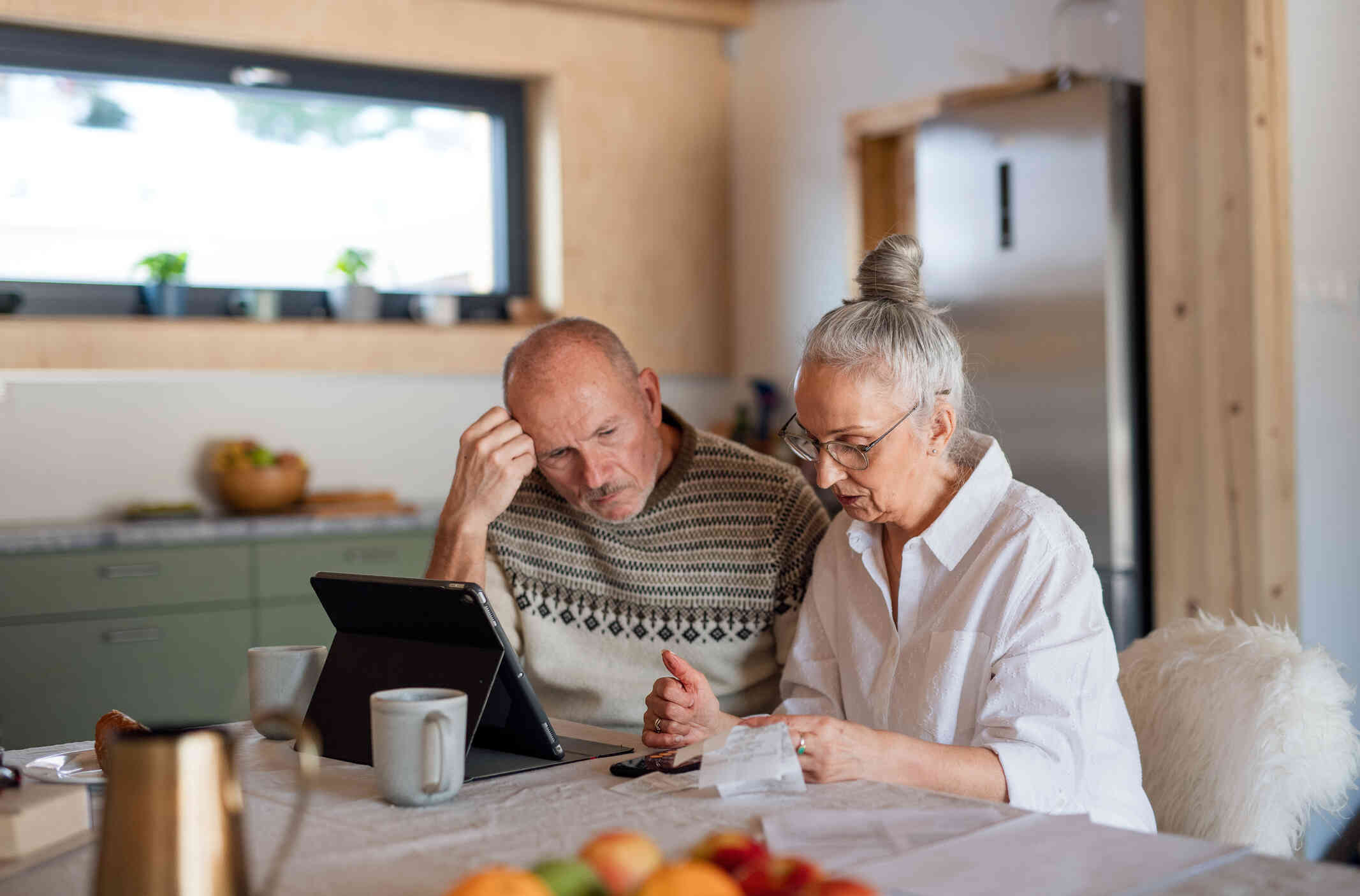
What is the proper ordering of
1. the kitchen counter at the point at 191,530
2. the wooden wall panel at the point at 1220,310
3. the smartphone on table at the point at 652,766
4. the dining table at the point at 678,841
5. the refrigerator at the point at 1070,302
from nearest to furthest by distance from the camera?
the dining table at the point at 678,841, the smartphone on table at the point at 652,766, the wooden wall panel at the point at 1220,310, the refrigerator at the point at 1070,302, the kitchen counter at the point at 191,530

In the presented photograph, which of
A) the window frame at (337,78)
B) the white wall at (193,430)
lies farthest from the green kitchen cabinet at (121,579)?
the window frame at (337,78)

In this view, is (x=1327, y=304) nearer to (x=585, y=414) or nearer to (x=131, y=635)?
A: (x=585, y=414)

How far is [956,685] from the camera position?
164 centimetres

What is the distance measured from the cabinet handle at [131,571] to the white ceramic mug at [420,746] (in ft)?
8.36

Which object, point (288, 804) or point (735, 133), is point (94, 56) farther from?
point (288, 804)

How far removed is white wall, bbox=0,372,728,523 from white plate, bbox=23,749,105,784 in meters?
2.65

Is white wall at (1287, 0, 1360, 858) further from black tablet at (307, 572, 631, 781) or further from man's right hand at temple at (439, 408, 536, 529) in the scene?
black tablet at (307, 572, 631, 781)

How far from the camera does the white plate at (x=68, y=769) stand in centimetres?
146

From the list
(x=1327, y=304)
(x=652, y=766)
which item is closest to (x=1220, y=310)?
(x=1327, y=304)

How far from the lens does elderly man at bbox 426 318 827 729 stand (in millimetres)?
2076

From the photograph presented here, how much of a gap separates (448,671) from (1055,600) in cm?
72

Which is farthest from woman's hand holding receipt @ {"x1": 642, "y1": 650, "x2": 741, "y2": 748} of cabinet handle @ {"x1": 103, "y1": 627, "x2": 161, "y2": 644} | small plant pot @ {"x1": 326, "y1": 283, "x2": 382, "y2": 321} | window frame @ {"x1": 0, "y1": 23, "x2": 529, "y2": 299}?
window frame @ {"x1": 0, "y1": 23, "x2": 529, "y2": 299}

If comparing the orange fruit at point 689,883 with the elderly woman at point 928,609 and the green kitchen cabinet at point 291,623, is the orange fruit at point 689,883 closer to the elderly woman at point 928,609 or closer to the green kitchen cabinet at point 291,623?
the elderly woman at point 928,609

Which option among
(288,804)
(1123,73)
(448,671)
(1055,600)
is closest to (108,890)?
(288,804)
